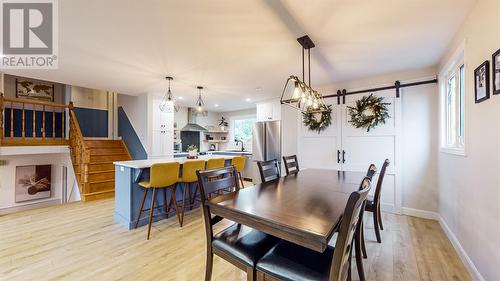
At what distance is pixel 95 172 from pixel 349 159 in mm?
5289

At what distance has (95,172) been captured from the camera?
4.45m

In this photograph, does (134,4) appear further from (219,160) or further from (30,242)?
(30,242)

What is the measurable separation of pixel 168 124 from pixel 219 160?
2325mm

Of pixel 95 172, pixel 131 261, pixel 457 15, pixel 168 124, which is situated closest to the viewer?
pixel 457 15

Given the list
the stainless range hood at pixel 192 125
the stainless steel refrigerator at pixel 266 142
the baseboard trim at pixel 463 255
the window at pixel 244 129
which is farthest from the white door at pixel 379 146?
the stainless range hood at pixel 192 125

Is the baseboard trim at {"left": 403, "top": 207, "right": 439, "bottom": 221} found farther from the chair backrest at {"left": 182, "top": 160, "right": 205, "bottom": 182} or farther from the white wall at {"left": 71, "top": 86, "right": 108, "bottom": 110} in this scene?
the white wall at {"left": 71, "top": 86, "right": 108, "bottom": 110}

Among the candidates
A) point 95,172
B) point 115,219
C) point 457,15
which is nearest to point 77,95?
point 95,172

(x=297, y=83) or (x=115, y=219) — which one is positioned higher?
(x=297, y=83)

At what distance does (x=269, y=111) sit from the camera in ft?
17.3

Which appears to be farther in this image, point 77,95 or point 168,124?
point 77,95

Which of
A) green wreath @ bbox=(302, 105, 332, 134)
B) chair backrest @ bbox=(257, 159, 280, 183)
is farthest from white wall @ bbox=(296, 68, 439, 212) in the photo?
chair backrest @ bbox=(257, 159, 280, 183)

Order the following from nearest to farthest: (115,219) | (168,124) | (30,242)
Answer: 1. (30,242)
2. (115,219)
3. (168,124)

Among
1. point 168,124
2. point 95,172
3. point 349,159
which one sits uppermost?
point 168,124

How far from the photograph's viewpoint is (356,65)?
3.10m
